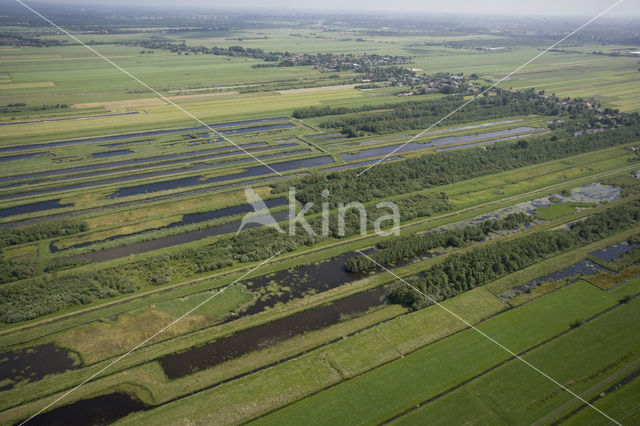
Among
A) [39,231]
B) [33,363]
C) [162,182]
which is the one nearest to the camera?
[33,363]

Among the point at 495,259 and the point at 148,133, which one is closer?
the point at 495,259

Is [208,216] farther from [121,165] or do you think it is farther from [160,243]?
[121,165]

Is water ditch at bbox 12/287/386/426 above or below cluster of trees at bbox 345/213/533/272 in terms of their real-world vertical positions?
below

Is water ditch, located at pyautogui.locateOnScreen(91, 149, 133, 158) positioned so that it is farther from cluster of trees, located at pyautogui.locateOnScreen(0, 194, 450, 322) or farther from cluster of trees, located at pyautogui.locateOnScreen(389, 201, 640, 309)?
cluster of trees, located at pyautogui.locateOnScreen(389, 201, 640, 309)

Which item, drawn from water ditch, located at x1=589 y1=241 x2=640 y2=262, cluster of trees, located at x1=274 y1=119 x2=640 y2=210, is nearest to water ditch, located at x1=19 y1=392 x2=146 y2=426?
cluster of trees, located at x1=274 y1=119 x2=640 y2=210

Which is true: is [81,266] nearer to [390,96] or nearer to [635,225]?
[635,225]

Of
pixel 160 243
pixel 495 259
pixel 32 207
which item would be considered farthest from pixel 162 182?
pixel 495 259

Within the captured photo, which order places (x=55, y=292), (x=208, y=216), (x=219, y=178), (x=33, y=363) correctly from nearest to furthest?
1. (x=33, y=363)
2. (x=55, y=292)
3. (x=208, y=216)
4. (x=219, y=178)
